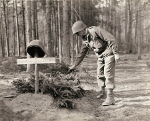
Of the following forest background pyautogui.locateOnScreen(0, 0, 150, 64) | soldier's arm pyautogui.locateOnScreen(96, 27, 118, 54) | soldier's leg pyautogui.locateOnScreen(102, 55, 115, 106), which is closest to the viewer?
soldier's arm pyautogui.locateOnScreen(96, 27, 118, 54)

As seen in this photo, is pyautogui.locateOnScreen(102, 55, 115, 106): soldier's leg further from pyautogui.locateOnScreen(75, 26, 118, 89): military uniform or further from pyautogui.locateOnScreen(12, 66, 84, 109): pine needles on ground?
pyautogui.locateOnScreen(12, 66, 84, 109): pine needles on ground

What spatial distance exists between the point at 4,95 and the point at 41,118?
6.38 ft

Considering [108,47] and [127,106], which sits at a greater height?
[108,47]

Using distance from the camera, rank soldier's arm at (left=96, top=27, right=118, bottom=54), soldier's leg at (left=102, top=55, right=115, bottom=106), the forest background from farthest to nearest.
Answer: the forest background, soldier's leg at (left=102, top=55, right=115, bottom=106), soldier's arm at (left=96, top=27, right=118, bottom=54)

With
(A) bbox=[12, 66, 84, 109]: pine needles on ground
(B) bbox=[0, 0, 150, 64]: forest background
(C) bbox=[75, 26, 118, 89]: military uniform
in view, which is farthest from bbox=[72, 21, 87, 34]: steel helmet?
(B) bbox=[0, 0, 150, 64]: forest background

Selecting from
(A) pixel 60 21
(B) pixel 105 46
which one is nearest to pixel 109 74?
(B) pixel 105 46

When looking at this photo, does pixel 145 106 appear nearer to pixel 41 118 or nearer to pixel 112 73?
pixel 112 73

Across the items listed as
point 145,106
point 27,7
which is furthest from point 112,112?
point 27,7

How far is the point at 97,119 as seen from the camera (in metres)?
4.06

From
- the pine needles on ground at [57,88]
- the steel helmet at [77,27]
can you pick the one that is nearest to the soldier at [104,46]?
the steel helmet at [77,27]

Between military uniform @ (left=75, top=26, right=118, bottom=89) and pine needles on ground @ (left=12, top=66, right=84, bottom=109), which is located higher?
military uniform @ (left=75, top=26, right=118, bottom=89)

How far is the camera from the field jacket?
4.66 meters

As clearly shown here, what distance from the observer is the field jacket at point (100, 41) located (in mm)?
4660

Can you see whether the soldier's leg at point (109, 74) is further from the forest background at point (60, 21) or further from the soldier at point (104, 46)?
the forest background at point (60, 21)
